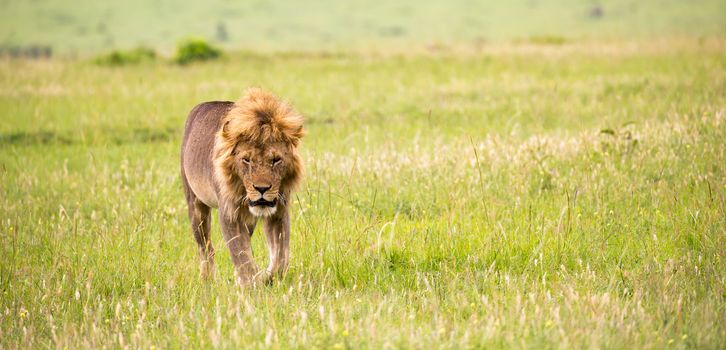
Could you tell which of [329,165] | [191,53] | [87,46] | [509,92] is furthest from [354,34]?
[329,165]

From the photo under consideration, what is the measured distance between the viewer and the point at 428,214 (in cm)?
861

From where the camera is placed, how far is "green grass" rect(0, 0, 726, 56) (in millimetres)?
45625

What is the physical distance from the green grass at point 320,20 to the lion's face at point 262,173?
1458 inches

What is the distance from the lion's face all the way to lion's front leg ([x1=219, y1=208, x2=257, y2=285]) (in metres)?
0.38

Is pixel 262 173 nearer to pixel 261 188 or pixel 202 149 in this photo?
pixel 261 188

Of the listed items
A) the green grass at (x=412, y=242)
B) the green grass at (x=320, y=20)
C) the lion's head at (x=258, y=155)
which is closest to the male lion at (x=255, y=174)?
the lion's head at (x=258, y=155)

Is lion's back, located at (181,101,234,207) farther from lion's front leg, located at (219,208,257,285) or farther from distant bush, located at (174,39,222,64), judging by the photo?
distant bush, located at (174,39,222,64)

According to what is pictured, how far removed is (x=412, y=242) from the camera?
7.30 m

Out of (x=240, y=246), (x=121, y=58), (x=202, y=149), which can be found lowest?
(x=240, y=246)

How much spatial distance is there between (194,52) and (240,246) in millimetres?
21677

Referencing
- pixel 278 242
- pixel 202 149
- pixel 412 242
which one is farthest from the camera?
pixel 202 149

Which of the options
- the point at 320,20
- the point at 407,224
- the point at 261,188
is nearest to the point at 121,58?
the point at 407,224

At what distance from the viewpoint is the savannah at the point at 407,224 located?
17.6 feet

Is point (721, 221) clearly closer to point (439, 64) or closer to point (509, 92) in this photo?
point (509, 92)
